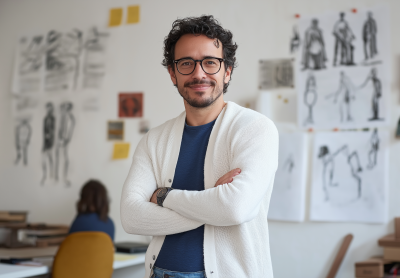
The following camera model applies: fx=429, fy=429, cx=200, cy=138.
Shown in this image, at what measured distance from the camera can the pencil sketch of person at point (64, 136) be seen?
3.50m

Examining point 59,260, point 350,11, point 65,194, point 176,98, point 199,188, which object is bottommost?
point 59,260

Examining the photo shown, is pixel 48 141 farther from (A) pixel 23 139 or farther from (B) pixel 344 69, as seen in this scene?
(B) pixel 344 69

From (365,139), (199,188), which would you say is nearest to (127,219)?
(199,188)

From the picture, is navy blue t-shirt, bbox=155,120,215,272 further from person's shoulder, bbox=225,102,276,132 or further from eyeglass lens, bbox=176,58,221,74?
eyeglass lens, bbox=176,58,221,74

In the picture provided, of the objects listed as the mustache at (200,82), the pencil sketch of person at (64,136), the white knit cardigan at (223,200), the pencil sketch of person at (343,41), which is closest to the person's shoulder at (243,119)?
the white knit cardigan at (223,200)

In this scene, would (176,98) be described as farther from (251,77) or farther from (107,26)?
(107,26)

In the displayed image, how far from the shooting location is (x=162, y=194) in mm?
1349

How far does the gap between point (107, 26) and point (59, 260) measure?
6.35 feet

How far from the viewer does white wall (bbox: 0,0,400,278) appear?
8.55 ft

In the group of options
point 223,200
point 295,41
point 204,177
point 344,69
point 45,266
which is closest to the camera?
point 223,200

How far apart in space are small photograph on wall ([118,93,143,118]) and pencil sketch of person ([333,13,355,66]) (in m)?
1.44

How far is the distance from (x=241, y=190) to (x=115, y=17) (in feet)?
8.46

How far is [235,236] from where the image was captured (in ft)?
4.15

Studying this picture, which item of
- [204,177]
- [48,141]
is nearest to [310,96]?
[204,177]
